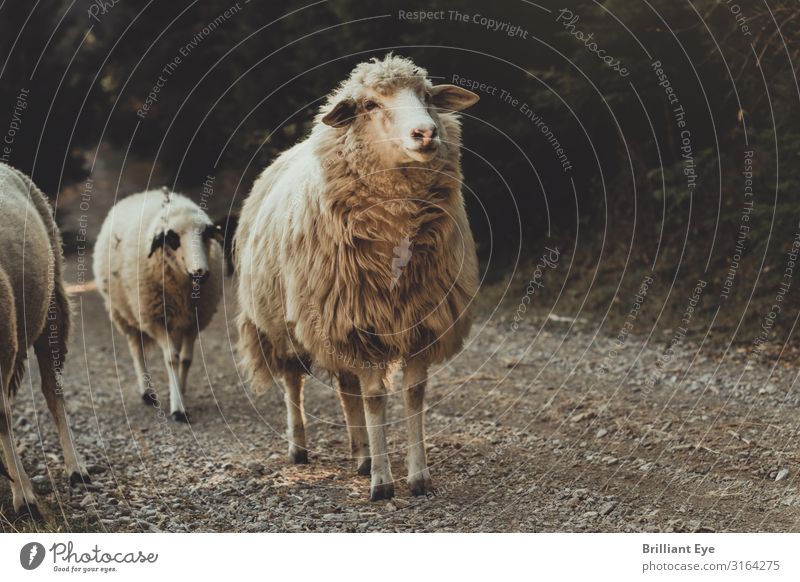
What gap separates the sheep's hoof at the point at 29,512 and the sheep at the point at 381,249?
1.76m

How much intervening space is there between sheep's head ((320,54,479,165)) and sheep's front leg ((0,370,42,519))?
7.72 feet

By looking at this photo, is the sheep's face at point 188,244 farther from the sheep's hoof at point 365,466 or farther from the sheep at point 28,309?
the sheep's hoof at point 365,466

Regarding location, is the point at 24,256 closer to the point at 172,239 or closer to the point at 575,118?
the point at 172,239

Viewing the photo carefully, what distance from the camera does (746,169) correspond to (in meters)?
8.70

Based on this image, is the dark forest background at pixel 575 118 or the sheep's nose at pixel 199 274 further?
the dark forest background at pixel 575 118

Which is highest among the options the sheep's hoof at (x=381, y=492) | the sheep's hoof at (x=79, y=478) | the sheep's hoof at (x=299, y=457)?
the sheep's hoof at (x=79, y=478)

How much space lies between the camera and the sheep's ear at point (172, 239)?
734 centimetres

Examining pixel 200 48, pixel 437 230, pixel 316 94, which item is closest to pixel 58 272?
pixel 437 230

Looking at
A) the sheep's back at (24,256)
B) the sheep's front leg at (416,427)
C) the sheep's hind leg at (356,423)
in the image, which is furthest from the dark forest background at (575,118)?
the sheep's front leg at (416,427)

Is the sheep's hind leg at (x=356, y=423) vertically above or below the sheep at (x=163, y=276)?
below
